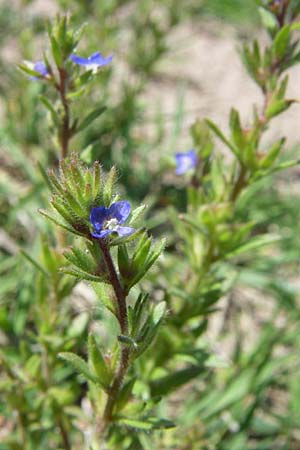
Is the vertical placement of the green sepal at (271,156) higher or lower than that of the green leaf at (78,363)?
higher

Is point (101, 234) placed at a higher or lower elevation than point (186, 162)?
lower

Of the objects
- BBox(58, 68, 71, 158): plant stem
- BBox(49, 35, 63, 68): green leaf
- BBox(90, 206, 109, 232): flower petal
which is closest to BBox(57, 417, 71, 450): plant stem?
BBox(58, 68, 71, 158): plant stem

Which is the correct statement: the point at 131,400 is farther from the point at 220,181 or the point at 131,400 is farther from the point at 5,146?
the point at 5,146

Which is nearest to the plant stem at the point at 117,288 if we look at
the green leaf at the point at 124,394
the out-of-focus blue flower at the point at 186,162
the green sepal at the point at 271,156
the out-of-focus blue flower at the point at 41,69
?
the green leaf at the point at 124,394

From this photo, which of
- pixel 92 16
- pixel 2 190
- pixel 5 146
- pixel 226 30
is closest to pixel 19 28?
pixel 92 16

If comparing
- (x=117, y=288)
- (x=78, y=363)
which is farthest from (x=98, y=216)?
(x=78, y=363)

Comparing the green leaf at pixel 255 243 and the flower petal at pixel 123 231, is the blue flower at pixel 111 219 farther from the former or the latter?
the green leaf at pixel 255 243

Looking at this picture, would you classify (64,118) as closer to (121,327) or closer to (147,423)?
(121,327)
